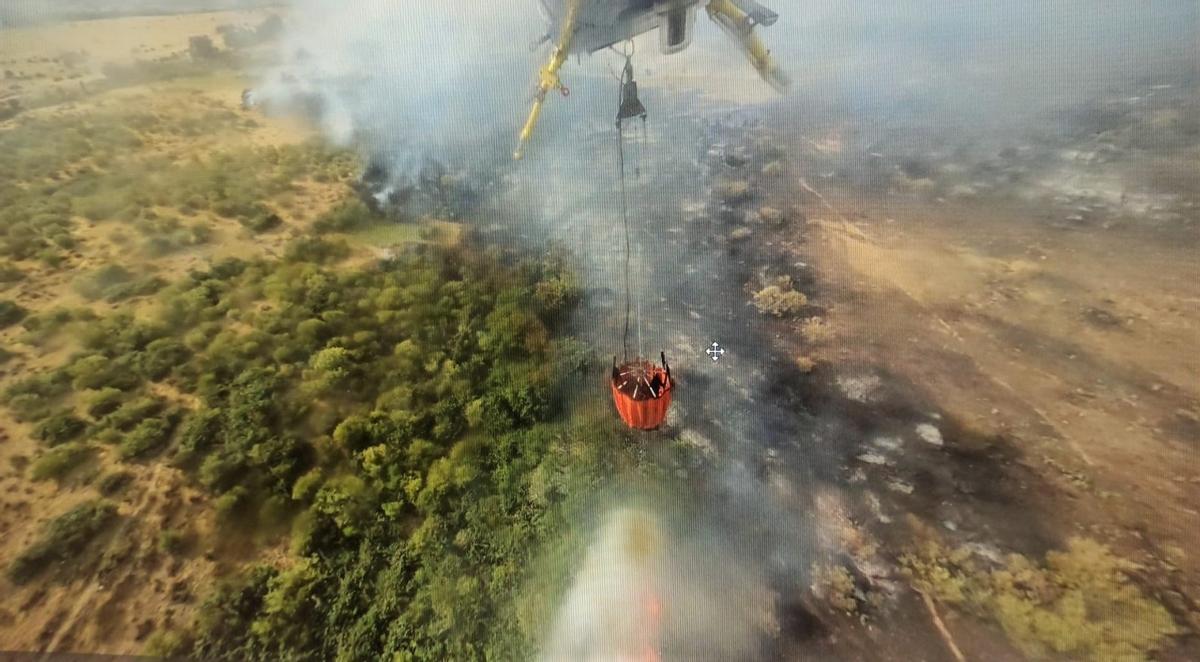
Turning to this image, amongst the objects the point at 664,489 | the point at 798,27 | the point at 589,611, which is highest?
the point at 798,27

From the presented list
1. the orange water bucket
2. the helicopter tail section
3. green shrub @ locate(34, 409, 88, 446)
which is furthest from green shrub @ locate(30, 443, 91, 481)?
the helicopter tail section

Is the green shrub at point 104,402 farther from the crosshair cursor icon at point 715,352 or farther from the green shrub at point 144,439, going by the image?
the crosshair cursor icon at point 715,352

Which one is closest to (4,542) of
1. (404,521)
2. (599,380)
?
(404,521)

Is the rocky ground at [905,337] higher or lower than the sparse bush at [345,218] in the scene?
lower

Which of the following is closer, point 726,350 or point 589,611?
point 589,611

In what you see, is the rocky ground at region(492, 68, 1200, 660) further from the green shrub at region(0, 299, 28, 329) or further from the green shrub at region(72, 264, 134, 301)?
the green shrub at region(0, 299, 28, 329)

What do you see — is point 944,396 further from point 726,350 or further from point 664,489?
point 664,489

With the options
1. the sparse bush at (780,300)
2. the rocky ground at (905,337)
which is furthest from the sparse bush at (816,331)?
the sparse bush at (780,300)
